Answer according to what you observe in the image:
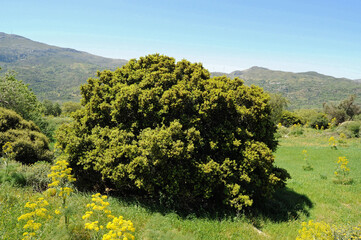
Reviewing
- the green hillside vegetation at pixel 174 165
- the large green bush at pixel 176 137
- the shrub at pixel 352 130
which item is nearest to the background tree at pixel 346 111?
the shrub at pixel 352 130

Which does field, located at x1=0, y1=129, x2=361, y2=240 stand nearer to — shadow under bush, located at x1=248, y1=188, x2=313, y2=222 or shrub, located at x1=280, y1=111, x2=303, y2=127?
shadow under bush, located at x1=248, y1=188, x2=313, y2=222

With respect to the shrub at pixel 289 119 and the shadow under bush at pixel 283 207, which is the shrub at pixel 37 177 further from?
the shrub at pixel 289 119

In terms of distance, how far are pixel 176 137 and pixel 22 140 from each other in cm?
973

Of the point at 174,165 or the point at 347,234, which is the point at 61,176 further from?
the point at 347,234

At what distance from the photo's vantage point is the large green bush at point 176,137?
890 centimetres

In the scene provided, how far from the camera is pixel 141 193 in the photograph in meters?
10.4

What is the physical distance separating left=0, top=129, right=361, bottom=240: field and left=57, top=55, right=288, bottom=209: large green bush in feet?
2.64

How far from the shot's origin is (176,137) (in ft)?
29.8

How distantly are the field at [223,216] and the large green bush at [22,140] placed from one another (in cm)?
395

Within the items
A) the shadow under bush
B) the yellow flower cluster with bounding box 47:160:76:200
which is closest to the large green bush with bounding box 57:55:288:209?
the shadow under bush

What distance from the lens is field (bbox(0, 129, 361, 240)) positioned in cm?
634

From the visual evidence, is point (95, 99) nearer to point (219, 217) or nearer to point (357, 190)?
point (219, 217)

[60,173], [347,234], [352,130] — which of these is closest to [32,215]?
[60,173]

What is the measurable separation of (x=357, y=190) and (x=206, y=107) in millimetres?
12067
